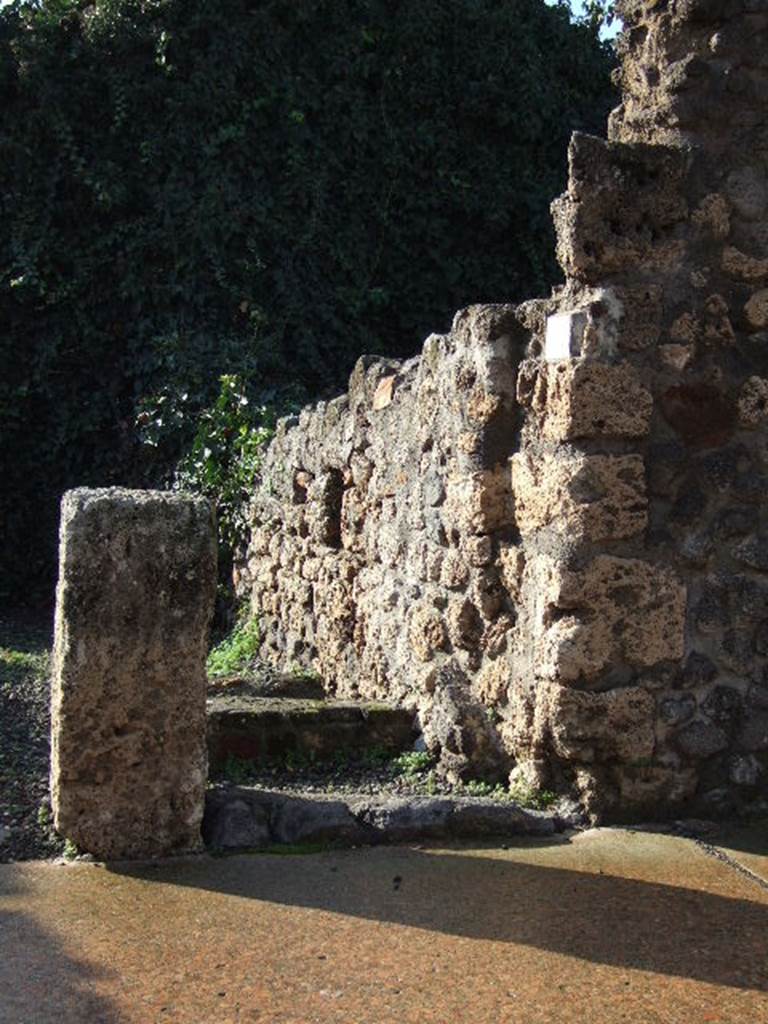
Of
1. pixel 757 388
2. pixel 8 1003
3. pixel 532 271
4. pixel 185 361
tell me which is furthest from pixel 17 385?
pixel 8 1003

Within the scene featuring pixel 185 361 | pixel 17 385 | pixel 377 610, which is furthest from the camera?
pixel 17 385

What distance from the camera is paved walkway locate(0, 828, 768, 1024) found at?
8.85ft

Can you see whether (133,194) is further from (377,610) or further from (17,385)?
(377,610)

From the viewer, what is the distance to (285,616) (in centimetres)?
762

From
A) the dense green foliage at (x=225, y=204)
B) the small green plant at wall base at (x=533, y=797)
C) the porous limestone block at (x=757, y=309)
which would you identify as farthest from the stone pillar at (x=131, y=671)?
the dense green foliage at (x=225, y=204)

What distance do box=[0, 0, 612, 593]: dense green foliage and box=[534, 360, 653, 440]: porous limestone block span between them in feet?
21.7

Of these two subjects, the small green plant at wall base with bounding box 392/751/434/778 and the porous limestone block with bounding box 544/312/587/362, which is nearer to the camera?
the porous limestone block with bounding box 544/312/587/362

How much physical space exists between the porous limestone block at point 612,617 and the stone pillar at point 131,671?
1.11 meters

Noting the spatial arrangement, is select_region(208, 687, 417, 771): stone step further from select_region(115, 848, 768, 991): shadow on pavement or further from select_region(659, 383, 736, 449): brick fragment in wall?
select_region(659, 383, 736, 449): brick fragment in wall

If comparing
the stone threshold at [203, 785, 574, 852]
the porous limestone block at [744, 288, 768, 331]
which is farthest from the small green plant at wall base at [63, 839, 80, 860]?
the porous limestone block at [744, 288, 768, 331]

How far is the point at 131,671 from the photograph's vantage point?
144 inches

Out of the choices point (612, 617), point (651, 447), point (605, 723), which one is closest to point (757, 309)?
point (651, 447)

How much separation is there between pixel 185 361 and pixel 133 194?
1.71m

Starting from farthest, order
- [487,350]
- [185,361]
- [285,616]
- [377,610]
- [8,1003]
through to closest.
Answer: [185,361] < [285,616] < [377,610] < [487,350] < [8,1003]
